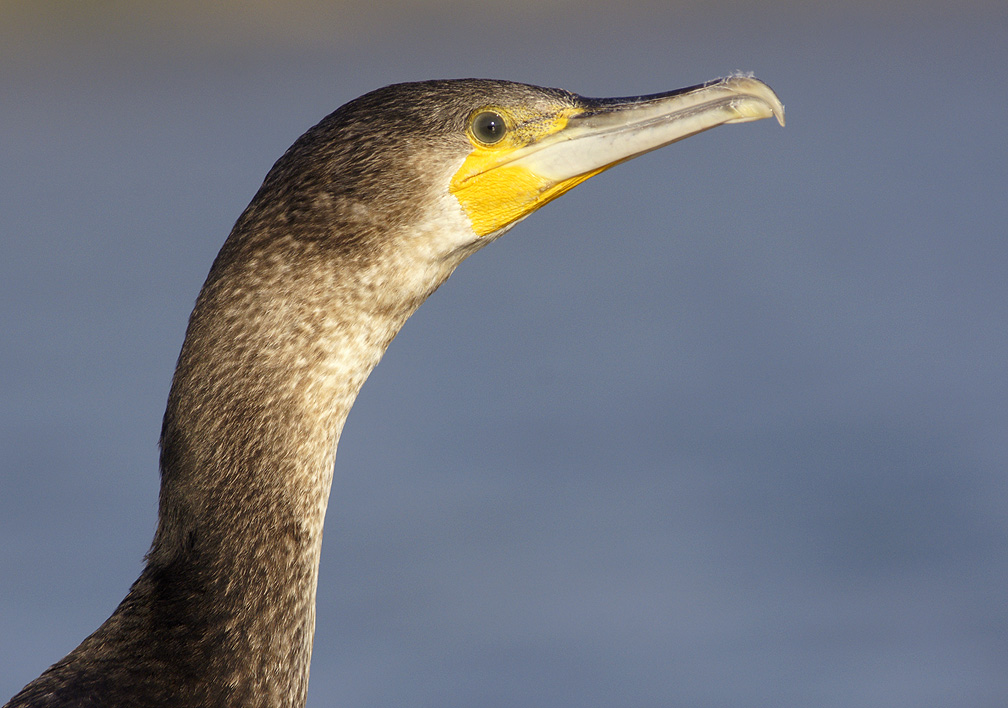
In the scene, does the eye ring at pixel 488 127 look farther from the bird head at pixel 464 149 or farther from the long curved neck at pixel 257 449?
the long curved neck at pixel 257 449

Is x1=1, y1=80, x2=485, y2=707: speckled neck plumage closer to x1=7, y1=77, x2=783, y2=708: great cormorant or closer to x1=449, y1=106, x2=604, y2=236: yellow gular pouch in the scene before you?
x1=7, y1=77, x2=783, y2=708: great cormorant

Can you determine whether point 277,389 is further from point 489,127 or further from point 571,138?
point 571,138

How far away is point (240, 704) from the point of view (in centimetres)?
267

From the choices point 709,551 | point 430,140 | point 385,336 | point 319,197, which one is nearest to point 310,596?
point 385,336

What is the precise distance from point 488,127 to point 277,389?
0.80 metres

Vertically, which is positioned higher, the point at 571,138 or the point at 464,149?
the point at 571,138

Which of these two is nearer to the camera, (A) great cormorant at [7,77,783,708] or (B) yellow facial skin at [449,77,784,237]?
(A) great cormorant at [7,77,783,708]

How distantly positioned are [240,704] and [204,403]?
638 millimetres

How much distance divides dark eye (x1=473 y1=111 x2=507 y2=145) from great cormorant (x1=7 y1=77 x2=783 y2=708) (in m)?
0.06

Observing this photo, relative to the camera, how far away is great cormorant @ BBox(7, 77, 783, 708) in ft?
8.85

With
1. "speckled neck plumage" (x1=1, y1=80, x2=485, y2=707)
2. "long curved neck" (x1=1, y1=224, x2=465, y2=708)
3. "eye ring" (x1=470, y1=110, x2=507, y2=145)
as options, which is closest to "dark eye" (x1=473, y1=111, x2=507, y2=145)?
"eye ring" (x1=470, y1=110, x2=507, y2=145)

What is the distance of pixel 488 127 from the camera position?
3057 mm

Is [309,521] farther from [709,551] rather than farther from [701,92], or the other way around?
[709,551]

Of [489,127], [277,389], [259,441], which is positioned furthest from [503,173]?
[259,441]
